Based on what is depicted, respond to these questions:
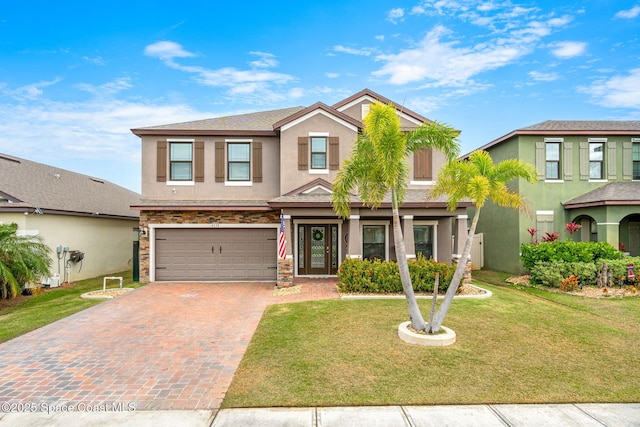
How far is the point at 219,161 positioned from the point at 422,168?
8.60 metres

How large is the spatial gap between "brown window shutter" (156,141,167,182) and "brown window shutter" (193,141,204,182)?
47.8 inches

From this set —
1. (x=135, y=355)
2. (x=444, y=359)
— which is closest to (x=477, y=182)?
(x=444, y=359)

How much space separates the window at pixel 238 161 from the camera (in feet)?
46.8

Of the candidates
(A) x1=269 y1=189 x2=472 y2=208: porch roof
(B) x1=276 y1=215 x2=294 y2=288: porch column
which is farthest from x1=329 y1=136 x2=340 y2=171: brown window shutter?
(B) x1=276 y1=215 x2=294 y2=288: porch column

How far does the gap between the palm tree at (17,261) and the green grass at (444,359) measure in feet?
24.2

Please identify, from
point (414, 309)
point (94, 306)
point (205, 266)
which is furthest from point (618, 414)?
point (205, 266)

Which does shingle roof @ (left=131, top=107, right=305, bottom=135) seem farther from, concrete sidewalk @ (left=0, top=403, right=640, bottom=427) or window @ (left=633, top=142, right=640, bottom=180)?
window @ (left=633, top=142, right=640, bottom=180)

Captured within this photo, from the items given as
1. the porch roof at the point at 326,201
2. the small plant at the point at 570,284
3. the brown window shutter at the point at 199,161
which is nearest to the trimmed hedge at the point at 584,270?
the small plant at the point at 570,284

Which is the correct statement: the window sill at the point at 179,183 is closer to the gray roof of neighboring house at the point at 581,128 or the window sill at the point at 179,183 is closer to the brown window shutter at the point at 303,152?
the brown window shutter at the point at 303,152

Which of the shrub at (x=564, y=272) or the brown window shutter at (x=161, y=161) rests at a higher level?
the brown window shutter at (x=161, y=161)

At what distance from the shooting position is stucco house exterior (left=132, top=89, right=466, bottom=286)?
1370 cm

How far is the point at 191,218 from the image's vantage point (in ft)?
45.4

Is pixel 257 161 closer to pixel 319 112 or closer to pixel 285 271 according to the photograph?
pixel 319 112

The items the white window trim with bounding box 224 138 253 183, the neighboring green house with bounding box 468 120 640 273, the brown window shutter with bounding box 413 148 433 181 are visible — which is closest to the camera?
the white window trim with bounding box 224 138 253 183
